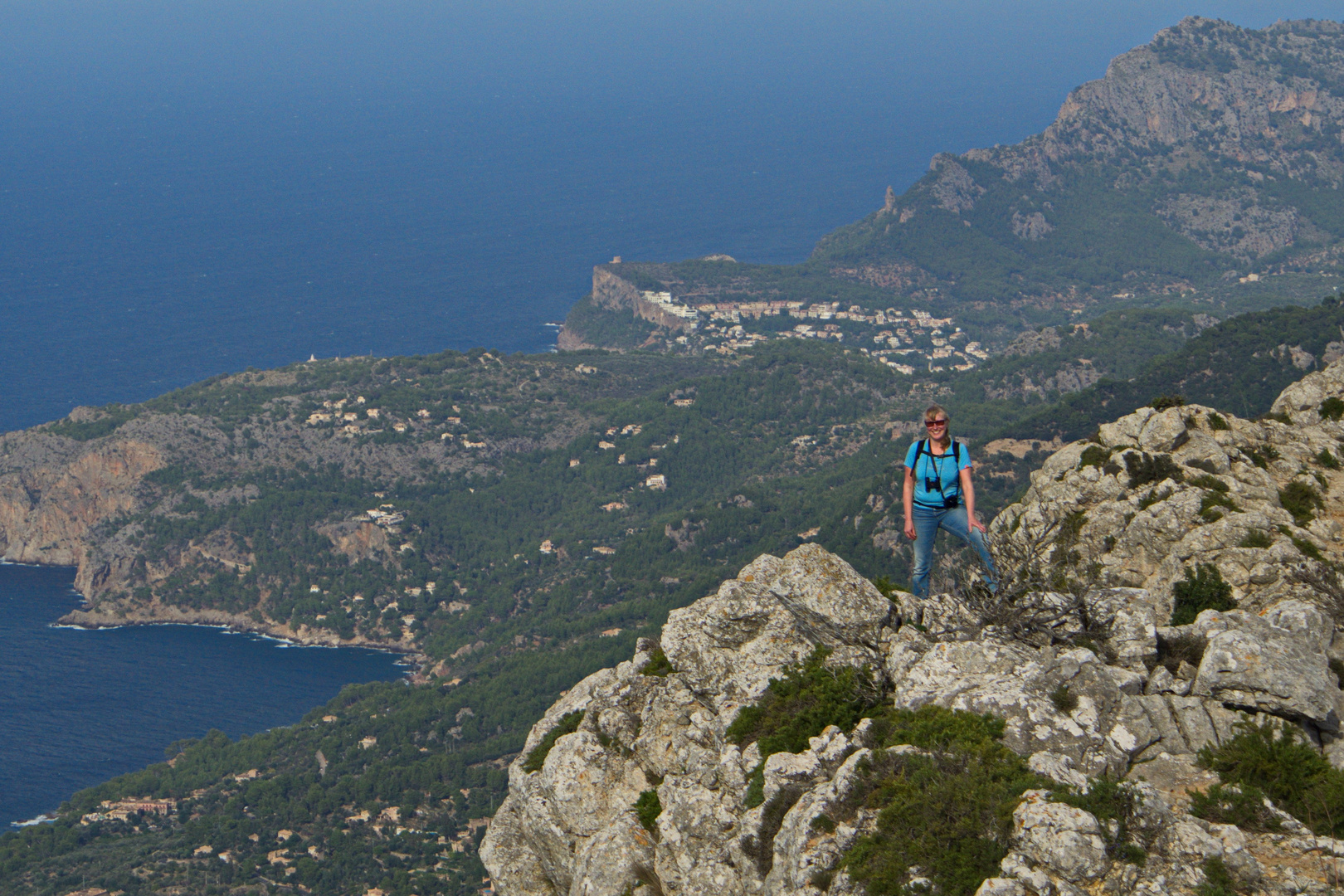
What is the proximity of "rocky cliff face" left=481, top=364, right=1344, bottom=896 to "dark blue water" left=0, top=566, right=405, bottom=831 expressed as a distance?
386 ft

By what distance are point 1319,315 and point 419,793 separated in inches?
4151

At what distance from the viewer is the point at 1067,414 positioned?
493 ft

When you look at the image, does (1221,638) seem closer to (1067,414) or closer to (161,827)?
(161,827)

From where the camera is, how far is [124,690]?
163500 mm

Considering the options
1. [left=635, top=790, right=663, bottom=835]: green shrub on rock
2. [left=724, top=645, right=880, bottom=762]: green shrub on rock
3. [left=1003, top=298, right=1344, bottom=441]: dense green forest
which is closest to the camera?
[left=724, top=645, right=880, bottom=762]: green shrub on rock

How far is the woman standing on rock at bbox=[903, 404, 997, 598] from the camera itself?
30625 millimetres

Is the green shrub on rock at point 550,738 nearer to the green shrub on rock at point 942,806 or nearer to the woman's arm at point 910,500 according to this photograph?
the woman's arm at point 910,500

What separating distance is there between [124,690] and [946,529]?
152 metres

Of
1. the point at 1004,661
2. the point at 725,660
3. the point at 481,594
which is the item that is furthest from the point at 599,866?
the point at 481,594

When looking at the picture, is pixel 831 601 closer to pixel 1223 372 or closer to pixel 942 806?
pixel 942 806

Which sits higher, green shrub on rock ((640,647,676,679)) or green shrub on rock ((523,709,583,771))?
→ green shrub on rock ((640,647,676,679))

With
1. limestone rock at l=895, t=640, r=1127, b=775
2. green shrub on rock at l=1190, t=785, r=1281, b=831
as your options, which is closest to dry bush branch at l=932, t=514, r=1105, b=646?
limestone rock at l=895, t=640, r=1127, b=775

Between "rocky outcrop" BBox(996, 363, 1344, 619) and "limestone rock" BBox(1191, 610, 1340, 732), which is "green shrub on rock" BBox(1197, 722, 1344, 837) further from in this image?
"rocky outcrop" BBox(996, 363, 1344, 619)

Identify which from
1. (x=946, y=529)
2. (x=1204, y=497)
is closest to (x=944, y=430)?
(x=946, y=529)
